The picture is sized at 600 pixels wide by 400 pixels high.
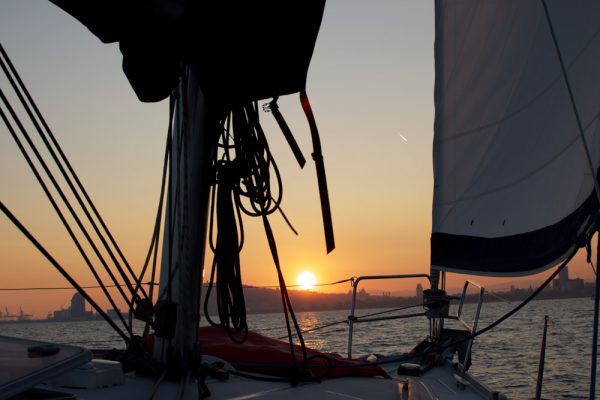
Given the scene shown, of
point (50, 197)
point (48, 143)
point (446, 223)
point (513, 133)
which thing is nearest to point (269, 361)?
point (50, 197)

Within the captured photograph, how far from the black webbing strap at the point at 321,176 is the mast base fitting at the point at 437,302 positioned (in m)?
3.07

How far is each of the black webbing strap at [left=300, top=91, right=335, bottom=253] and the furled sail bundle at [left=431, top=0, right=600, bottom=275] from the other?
1082mm

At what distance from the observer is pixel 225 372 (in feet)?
9.45

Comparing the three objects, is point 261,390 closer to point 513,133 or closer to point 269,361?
point 269,361

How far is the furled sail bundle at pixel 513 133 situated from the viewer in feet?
10.2

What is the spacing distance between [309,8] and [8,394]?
65.3 inches

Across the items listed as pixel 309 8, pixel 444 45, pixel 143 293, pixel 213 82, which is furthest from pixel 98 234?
pixel 444 45

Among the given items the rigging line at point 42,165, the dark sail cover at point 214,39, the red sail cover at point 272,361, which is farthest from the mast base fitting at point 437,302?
the rigging line at point 42,165

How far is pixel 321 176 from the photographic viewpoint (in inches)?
102

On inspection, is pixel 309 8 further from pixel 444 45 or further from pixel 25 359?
pixel 444 45

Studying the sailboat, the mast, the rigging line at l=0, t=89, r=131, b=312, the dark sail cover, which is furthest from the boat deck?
the dark sail cover

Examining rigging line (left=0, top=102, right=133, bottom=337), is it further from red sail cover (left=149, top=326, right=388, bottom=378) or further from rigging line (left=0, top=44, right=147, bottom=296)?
red sail cover (left=149, top=326, right=388, bottom=378)

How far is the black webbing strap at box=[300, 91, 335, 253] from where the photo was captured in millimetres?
2566

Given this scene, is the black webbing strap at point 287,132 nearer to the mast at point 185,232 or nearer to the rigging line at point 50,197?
the mast at point 185,232
